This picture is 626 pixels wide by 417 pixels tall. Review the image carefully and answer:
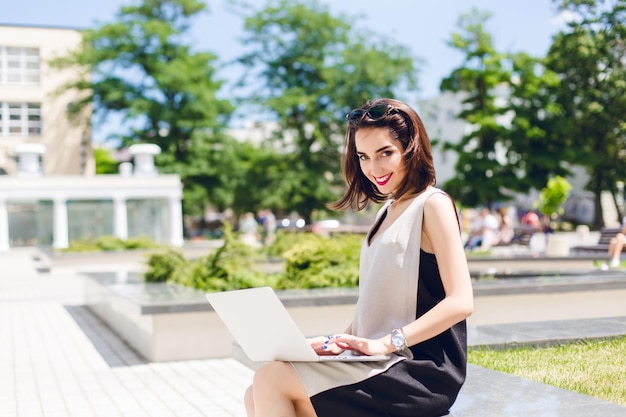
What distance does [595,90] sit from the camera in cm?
4588

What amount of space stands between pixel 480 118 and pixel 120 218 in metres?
21.1

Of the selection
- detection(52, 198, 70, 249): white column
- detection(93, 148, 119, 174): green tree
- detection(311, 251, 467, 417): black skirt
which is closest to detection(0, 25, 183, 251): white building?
detection(52, 198, 70, 249): white column

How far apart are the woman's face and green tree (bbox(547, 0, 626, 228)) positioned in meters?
43.4

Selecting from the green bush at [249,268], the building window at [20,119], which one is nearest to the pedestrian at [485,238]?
the green bush at [249,268]

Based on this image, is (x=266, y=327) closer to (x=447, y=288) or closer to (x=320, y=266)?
(x=447, y=288)

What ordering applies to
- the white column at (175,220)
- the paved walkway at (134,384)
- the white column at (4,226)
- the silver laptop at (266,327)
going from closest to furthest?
the silver laptop at (266,327)
the paved walkway at (134,384)
the white column at (4,226)
the white column at (175,220)

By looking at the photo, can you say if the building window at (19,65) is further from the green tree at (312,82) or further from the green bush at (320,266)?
the green bush at (320,266)

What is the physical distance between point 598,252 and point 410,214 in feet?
52.6

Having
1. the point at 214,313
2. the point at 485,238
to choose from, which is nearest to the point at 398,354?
the point at 214,313

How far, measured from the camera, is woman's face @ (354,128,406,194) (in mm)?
3393

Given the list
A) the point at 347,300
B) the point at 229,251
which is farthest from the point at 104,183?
the point at 347,300

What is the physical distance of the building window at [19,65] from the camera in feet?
196

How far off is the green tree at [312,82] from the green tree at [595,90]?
9.82m

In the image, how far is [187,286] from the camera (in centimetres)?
1105
